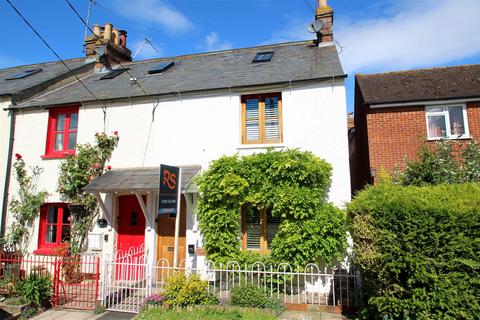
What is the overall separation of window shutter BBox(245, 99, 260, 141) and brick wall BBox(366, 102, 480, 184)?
13.5ft

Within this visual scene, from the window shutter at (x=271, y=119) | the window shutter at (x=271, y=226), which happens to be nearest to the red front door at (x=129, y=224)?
the window shutter at (x=271, y=226)

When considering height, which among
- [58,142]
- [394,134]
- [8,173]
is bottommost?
[8,173]

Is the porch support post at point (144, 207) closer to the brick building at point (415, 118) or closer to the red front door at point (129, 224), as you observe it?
the red front door at point (129, 224)

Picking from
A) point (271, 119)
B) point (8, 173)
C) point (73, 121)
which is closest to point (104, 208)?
point (73, 121)

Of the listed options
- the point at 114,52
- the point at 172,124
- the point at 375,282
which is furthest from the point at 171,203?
the point at 114,52

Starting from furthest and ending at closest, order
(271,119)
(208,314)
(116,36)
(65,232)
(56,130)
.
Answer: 1. (116,36)
2. (56,130)
3. (65,232)
4. (271,119)
5. (208,314)

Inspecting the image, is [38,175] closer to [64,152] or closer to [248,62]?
[64,152]

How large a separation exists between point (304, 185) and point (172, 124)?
454 centimetres

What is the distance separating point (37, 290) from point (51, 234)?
355 cm

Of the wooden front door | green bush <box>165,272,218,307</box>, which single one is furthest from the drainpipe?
green bush <box>165,272,218,307</box>

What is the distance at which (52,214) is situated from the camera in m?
11.2

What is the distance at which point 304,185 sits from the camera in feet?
28.8

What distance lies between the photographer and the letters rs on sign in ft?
24.9

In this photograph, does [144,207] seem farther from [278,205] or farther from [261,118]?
[261,118]
